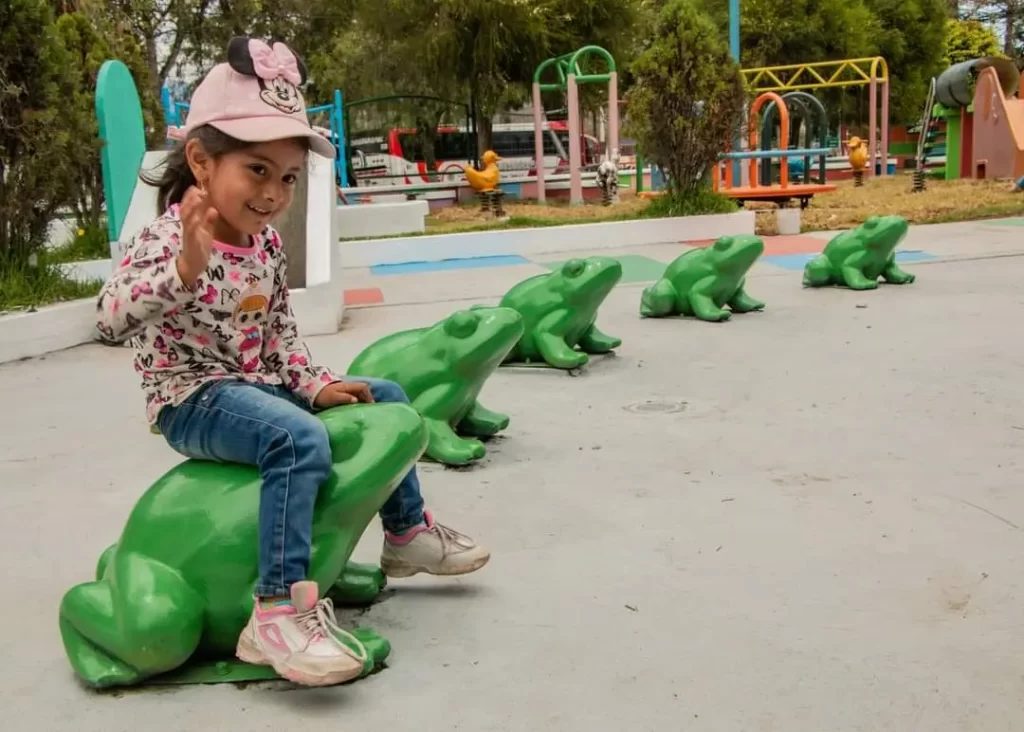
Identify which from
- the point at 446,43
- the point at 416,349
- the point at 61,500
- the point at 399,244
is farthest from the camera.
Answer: the point at 446,43

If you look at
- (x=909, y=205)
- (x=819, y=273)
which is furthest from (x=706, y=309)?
(x=909, y=205)

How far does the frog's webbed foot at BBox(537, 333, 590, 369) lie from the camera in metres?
5.27

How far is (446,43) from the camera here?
59.3 ft

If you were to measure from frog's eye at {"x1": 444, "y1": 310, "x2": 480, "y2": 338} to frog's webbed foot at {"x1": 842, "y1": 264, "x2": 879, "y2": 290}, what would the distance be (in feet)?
15.0

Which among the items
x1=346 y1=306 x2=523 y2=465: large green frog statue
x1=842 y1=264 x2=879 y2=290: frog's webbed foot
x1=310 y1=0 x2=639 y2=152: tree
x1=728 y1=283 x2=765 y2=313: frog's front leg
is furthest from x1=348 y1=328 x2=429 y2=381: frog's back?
x1=310 y1=0 x2=639 y2=152: tree

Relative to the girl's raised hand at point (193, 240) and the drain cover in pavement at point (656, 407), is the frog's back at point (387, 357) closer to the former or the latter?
the drain cover in pavement at point (656, 407)

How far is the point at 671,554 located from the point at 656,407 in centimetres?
176

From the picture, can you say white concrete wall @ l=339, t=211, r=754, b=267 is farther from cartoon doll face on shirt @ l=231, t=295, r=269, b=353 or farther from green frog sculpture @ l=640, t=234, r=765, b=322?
cartoon doll face on shirt @ l=231, t=295, r=269, b=353

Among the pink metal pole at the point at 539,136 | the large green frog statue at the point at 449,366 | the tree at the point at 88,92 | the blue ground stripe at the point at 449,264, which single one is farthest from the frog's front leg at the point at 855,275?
the pink metal pole at the point at 539,136

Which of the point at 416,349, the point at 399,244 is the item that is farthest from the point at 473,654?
the point at 399,244

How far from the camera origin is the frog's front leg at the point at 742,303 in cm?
692

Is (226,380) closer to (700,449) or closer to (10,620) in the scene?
(10,620)

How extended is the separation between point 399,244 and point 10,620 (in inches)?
351

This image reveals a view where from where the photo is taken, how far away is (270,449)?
2199 mm
